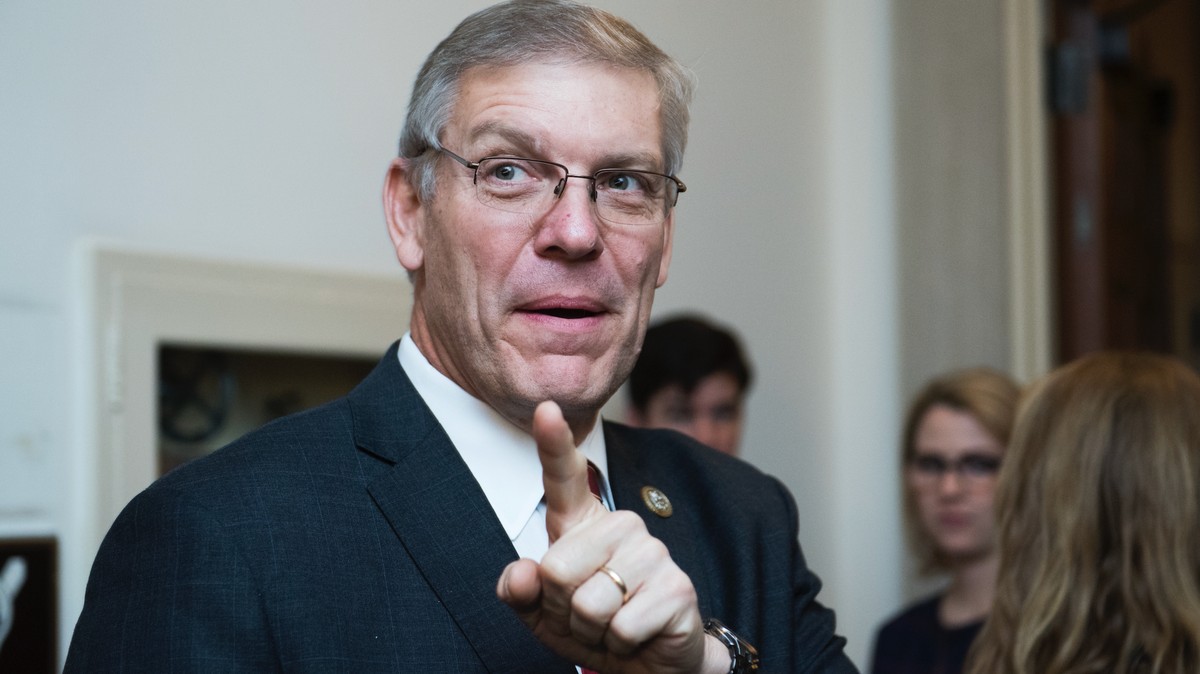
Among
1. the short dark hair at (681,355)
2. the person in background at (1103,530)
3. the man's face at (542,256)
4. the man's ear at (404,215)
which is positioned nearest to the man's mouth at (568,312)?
the man's face at (542,256)

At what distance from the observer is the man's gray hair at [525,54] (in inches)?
72.2

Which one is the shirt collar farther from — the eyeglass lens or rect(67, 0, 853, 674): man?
the eyeglass lens

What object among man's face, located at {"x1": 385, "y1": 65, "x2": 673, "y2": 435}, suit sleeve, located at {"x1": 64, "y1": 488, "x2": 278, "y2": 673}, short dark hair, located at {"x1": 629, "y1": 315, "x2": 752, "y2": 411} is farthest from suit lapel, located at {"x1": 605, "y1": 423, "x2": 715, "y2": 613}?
short dark hair, located at {"x1": 629, "y1": 315, "x2": 752, "y2": 411}

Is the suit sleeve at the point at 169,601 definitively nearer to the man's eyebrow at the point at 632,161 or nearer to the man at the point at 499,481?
the man at the point at 499,481

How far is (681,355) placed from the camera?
380 cm

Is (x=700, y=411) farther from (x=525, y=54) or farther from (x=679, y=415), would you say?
(x=525, y=54)

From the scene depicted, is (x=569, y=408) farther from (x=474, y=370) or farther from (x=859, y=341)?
(x=859, y=341)

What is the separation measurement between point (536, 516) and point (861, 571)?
2.96 metres

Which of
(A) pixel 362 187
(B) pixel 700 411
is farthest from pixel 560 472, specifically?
(B) pixel 700 411

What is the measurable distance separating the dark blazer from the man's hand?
0.85ft

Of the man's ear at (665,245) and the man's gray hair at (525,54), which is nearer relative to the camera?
the man's gray hair at (525,54)

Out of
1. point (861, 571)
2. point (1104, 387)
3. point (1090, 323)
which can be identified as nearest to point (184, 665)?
point (1104, 387)

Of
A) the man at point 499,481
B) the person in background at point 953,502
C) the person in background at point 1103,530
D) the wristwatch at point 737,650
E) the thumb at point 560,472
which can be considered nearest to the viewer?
the thumb at point 560,472

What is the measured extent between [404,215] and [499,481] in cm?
45
